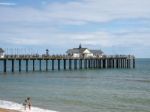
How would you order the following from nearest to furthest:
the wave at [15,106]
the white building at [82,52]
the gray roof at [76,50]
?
the wave at [15,106], the white building at [82,52], the gray roof at [76,50]

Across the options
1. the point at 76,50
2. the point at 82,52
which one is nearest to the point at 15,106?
the point at 82,52

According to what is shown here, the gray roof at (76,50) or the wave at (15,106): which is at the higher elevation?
the gray roof at (76,50)

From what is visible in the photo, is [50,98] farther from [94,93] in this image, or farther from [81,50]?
[81,50]

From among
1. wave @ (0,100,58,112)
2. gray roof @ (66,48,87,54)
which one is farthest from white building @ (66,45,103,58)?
wave @ (0,100,58,112)

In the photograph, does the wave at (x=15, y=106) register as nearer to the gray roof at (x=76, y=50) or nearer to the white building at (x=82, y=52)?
the white building at (x=82, y=52)

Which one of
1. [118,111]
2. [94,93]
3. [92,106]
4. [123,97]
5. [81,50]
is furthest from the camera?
[81,50]

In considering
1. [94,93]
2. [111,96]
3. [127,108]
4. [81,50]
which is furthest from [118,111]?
[81,50]

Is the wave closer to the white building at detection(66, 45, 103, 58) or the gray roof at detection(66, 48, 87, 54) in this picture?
the white building at detection(66, 45, 103, 58)

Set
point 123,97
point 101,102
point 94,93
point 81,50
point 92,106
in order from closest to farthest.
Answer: point 92,106 < point 101,102 < point 123,97 < point 94,93 < point 81,50

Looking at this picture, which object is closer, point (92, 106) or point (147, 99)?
point (92, 106)

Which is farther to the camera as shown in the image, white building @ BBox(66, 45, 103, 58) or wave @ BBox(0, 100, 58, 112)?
white building @ BBox(66, 45, 103, 58)

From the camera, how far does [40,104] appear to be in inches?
1321

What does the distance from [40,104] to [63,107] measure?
257cm

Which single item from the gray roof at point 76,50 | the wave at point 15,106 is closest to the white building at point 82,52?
the gray roof at point 76,50
